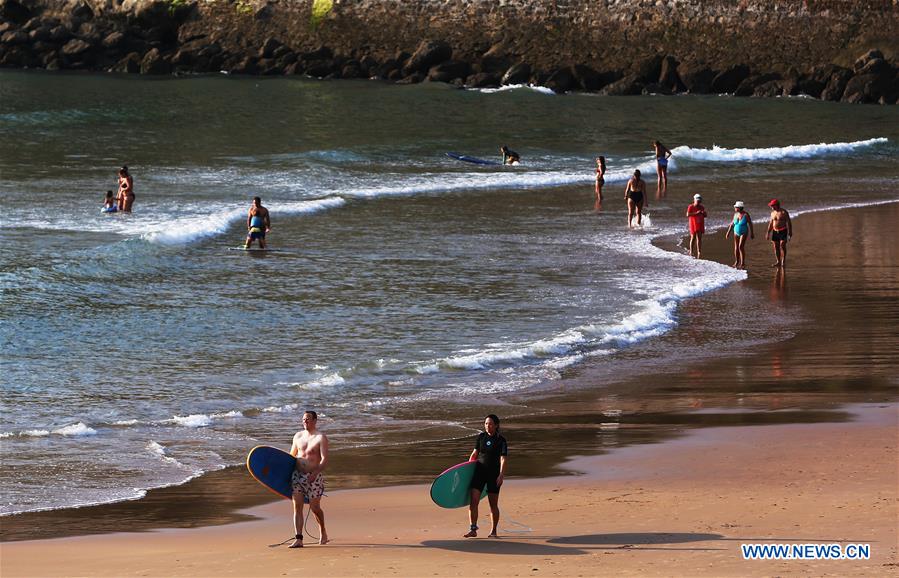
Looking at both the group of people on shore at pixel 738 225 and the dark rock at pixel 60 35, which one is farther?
the dark rock at pixel 60 35

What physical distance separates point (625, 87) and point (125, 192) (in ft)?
142

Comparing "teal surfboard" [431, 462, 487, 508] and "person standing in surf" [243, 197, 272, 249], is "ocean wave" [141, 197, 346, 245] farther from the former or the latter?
"teal surfboard" [431, 462, 487, 508]

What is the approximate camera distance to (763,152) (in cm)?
4594

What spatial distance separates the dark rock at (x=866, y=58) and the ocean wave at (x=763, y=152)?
23685 millimetres

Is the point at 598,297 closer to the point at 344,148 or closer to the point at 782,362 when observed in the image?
the point at 782,362

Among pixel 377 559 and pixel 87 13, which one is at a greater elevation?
pixel 87 13

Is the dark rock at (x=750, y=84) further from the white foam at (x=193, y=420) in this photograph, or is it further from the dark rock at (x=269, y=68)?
the white foam at (x=193, y=420)

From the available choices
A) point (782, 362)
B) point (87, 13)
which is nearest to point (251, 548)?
point (782, 362)

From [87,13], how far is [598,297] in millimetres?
68263

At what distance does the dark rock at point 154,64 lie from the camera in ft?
254

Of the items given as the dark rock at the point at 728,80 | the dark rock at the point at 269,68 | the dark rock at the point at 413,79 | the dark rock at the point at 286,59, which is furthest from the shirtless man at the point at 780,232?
the dark rock at the point at 286,59

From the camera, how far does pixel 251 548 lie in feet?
34.6

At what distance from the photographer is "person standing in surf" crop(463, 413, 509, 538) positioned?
10.9m

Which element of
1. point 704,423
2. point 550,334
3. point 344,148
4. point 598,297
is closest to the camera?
point 704,423
